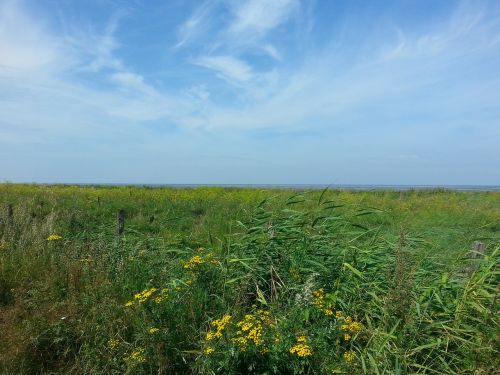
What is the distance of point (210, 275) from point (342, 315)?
1555 millimetres

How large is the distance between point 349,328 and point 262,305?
1.14 metres

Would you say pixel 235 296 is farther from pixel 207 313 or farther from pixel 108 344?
pixel 108 344

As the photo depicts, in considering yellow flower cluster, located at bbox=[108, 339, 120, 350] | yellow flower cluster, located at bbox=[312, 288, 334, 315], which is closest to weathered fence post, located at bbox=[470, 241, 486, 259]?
yellow flower cluster, located at bbox=[312, 288, 334, 315]

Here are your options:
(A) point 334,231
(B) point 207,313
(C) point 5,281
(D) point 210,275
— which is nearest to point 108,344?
(B) point 207,313

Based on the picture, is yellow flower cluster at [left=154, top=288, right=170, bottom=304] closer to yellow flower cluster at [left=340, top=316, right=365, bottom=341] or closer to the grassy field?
the grassy field

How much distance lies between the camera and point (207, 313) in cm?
442

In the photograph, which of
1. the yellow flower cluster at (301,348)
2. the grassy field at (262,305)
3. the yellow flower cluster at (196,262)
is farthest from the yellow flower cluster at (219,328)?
the yellow flower cluster at (196,262)

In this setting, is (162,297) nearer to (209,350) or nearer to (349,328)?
(209,350)

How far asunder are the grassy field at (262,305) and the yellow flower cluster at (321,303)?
0.02 meters

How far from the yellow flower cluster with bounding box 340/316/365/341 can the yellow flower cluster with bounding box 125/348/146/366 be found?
1777mm

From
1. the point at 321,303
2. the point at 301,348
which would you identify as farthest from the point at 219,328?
the point at 321,303

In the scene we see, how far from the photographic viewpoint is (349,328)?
3.76 m

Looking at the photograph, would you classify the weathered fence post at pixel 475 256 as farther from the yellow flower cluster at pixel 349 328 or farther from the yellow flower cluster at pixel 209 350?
the yellow flower cluster at pixel 209 350

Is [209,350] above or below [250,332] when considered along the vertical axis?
below
